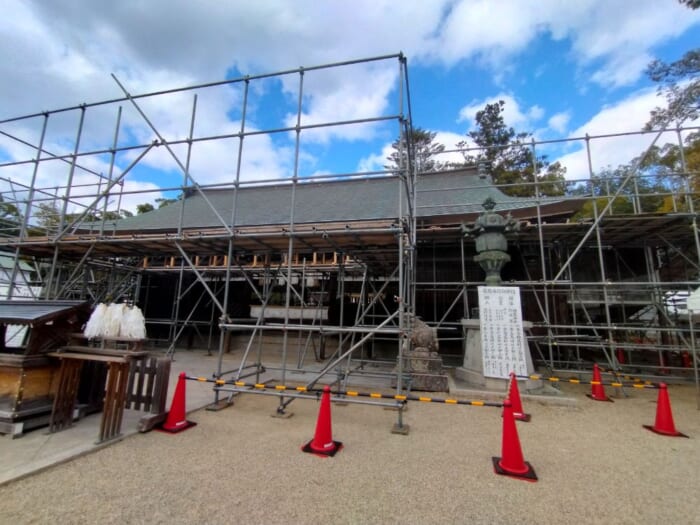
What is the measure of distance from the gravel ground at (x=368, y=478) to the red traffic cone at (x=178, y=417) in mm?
127

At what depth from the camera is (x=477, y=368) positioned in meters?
6.77

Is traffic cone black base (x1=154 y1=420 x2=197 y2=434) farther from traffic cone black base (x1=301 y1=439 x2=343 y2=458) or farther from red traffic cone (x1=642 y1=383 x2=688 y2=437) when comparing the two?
red traffic cone (x1=642 y1=383 x2=688 y2=437)

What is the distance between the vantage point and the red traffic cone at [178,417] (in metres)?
4.27

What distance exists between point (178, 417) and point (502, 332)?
5639mm

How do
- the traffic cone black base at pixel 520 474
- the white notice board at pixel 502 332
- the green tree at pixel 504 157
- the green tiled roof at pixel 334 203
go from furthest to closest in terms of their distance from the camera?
1. the green tree at pixel 504 157
2. the green tiled roof at pixel 334 203
3. the white notice board at pixel 502 332
4. the traffic cone black base at pixel 520 474

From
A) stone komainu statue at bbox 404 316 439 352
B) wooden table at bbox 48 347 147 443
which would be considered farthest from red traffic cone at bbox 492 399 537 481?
wooden table at bbox 48 347 147 443

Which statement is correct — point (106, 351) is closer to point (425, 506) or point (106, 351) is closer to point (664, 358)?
point (425, 506)

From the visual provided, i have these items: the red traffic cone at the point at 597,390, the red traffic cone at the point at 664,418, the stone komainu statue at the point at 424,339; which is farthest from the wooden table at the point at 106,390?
the red traffic cone at the point at 597,390

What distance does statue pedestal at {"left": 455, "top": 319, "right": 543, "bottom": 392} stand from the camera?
633cm

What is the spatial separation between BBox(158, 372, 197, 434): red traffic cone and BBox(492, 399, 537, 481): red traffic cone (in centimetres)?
384

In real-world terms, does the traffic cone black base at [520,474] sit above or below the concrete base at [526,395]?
below

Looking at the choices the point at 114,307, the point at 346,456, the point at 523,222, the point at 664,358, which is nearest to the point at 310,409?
the point at 346,456

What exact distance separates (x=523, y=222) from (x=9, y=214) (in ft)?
52.9

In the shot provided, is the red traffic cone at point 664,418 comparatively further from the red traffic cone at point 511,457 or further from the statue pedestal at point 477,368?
the red traffic cone at point 511,457
